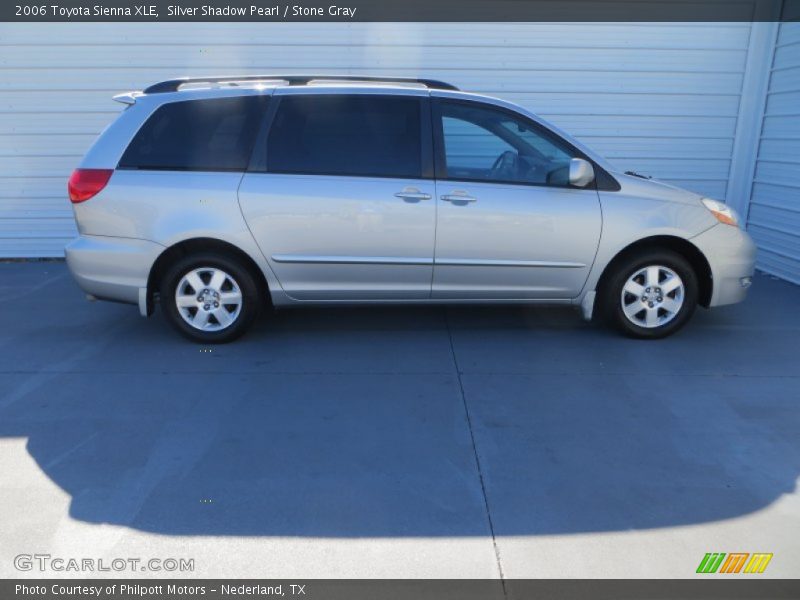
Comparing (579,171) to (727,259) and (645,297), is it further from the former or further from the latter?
A: (727,259)

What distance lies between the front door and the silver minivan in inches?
0.4

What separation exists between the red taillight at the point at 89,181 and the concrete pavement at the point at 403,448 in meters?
1.14

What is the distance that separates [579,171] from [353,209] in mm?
1573

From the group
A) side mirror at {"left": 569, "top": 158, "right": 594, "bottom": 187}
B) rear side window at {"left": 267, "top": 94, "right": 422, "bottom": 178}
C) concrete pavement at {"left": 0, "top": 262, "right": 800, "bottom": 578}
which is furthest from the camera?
rear side window at {"left": 267, "top": 94, "right": 422, "bottom": 178}

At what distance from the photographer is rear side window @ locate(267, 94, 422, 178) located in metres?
4.46

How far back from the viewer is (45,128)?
7.44m

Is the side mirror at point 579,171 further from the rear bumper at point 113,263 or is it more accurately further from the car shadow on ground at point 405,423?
the rear bumper at point 113,263

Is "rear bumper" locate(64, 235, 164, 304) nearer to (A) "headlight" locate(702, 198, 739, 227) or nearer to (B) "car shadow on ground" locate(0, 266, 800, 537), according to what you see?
(B) "car shadow on ground" locate(0, 266, 800, 537)
